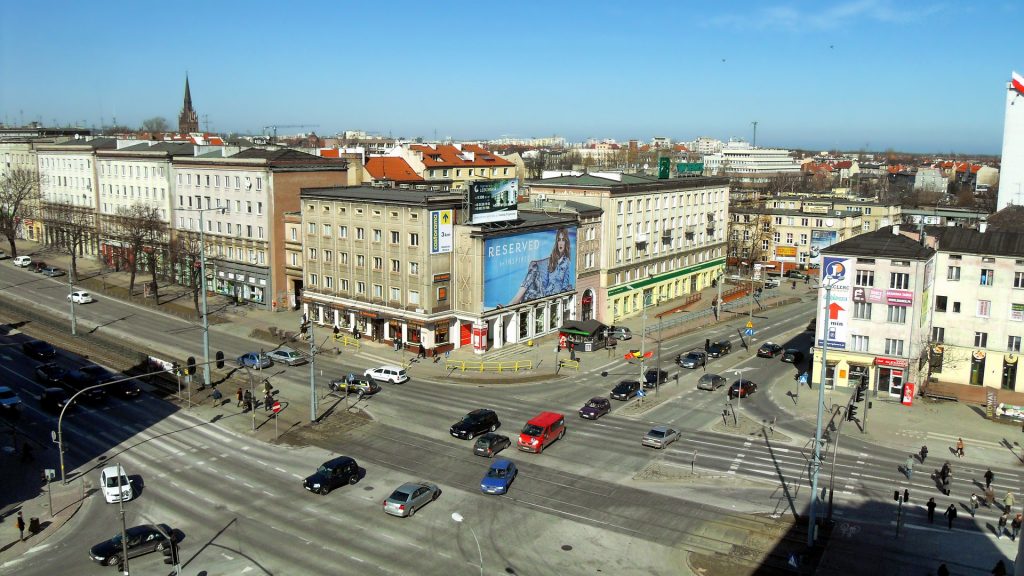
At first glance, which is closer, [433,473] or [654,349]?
[433,473]

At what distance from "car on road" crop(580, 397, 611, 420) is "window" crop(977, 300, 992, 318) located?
33200 mm

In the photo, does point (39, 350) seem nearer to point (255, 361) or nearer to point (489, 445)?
point (255, 361)

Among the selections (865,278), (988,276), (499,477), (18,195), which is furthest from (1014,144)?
(18,195)

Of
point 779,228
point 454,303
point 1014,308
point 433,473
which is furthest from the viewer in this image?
point 779,228

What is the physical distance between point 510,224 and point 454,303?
9200 millimetres

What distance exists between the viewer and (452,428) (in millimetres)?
51469

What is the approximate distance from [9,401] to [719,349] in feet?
192

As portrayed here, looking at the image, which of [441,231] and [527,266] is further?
[527,266]

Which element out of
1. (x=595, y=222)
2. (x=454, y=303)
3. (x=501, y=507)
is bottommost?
(x=501, y=507)

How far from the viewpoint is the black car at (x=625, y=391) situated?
60.4 m

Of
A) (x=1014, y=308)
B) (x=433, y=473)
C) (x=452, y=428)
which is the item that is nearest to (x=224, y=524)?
(x=433, y=473)

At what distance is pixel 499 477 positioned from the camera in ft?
141

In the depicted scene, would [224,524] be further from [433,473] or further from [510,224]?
[510,224]

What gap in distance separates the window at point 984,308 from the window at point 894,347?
31.2 ft
